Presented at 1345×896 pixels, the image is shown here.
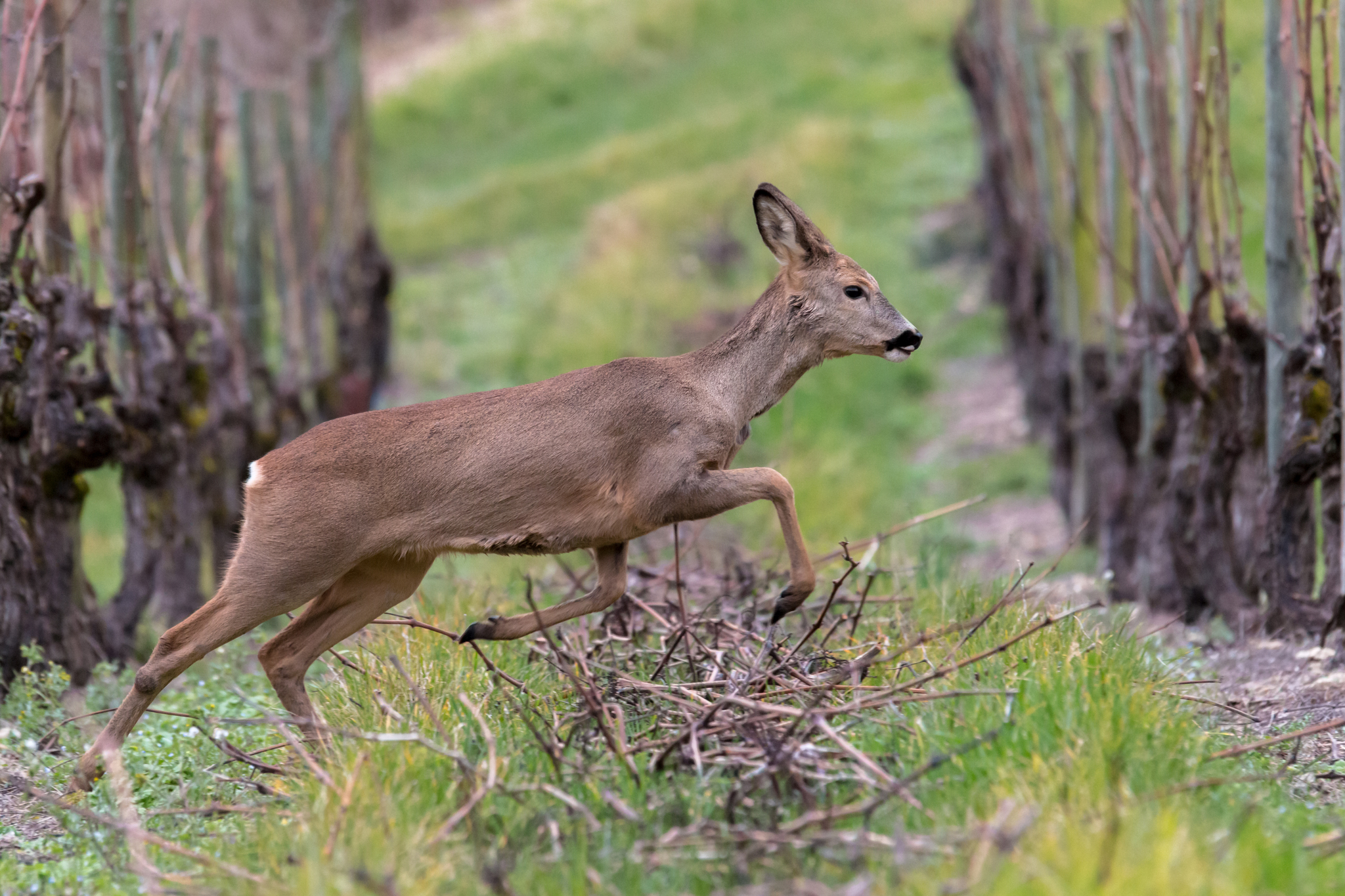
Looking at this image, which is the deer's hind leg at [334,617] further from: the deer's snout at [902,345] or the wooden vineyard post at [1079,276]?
the wooden vineyard post at [1079,276]

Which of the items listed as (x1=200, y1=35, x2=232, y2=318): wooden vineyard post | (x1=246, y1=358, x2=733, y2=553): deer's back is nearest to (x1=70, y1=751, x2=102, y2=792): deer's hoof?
(x1=246, y1=358, x2=733, y2=553): deer's back

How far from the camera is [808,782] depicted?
14.4ft

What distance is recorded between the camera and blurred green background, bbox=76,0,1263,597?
13.9 meters

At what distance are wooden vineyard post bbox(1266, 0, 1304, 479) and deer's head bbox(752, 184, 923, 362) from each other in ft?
7.43

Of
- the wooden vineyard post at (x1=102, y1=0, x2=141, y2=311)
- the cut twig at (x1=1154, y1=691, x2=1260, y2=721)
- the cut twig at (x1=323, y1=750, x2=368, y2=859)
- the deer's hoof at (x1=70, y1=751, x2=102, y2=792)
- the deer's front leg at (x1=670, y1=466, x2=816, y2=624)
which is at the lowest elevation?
the cut twig at (x1=1154, y1=691, x2=1260, y2=721)

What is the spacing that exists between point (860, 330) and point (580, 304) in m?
12.5

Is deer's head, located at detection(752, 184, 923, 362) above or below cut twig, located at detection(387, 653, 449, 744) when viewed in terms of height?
above

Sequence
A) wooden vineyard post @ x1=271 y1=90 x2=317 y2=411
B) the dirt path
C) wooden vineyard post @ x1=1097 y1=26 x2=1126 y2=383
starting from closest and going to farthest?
wooden vineyard post @ x1=1097 y1=26 x2=1126 y2=383
the dirt path
wooden vineyard post @ x1=271 y1=90 x2=317 y2=411

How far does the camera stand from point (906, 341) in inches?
238

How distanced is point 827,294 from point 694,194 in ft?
52.7

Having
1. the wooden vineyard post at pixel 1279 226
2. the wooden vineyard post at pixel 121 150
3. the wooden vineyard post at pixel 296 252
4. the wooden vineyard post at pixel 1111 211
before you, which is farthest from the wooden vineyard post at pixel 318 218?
the wooden vineyard post at pixel 1279 226

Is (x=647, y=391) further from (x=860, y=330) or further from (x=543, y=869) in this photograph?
(x=543, y=869)

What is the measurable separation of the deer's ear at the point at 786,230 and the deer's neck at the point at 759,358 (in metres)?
0.19

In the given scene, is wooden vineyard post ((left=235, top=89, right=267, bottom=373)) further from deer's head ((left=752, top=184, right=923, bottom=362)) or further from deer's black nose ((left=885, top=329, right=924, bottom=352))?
deer's black nose ((left=885, top=329, right=924, bottom=352))
